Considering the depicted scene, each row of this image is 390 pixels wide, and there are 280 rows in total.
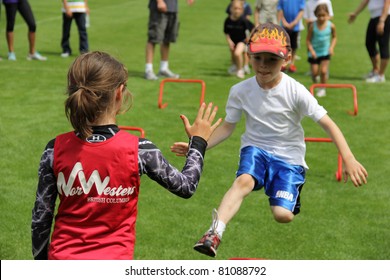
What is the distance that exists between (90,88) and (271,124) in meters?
3.01

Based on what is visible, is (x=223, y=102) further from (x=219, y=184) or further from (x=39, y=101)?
(x=219, y=184)

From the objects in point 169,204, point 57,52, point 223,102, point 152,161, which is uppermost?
point 152,161

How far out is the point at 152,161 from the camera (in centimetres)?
417

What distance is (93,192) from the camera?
13.4ft

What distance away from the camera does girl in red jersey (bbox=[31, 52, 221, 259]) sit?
13.4 ft

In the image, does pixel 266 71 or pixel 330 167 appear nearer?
pixel 266 71

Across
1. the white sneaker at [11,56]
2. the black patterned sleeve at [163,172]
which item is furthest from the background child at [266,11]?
the black patterned sleeve at [163,172]

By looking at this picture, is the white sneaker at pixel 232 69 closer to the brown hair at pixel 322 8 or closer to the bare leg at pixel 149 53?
the bare leg at pixel 149 53

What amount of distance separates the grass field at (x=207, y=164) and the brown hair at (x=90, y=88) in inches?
16.9

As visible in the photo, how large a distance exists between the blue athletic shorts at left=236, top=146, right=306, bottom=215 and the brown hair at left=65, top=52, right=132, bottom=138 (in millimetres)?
2742

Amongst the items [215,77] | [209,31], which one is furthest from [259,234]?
[209,31]

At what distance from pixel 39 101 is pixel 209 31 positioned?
1144cm

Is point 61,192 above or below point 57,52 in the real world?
above

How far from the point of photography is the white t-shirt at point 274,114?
677cm
